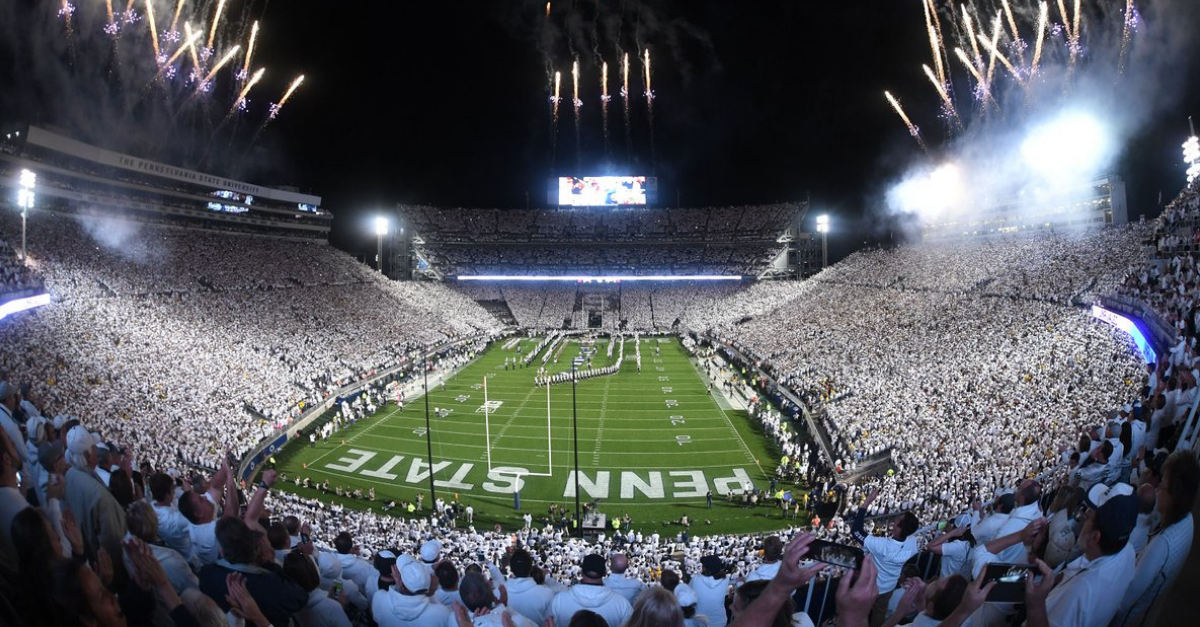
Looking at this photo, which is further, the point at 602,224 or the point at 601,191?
the point at 602,224

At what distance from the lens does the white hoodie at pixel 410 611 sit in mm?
4293

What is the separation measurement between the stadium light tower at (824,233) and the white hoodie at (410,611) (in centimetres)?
7730

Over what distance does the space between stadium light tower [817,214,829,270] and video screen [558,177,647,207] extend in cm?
1957

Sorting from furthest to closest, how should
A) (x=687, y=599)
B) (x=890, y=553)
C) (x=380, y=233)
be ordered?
1. (x=380, y=233)
2. (x=890, y=553)
3. (x=687, y=599)

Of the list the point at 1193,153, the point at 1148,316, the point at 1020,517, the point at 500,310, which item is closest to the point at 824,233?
the point at 500,310

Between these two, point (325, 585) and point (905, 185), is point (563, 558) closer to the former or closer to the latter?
point (325, 585)

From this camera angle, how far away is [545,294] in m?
72.0

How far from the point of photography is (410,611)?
4.32 m

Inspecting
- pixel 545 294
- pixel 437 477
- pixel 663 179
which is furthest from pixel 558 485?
pixel 663 179

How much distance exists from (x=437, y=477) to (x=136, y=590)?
65.8 feet

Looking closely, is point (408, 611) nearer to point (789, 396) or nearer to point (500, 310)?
point (789, 396)

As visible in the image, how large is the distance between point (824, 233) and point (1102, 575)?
257ft

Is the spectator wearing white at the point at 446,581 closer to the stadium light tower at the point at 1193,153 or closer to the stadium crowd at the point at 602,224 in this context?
the stadium light tower at the point at 1193,153

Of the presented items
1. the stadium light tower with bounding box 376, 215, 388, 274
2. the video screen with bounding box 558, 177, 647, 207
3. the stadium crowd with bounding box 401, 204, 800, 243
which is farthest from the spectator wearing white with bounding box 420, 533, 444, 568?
the stadium crowd with bounding box 401, 204, 800, 243
